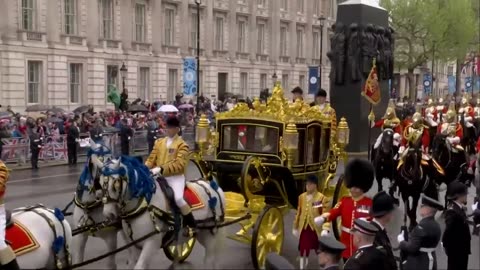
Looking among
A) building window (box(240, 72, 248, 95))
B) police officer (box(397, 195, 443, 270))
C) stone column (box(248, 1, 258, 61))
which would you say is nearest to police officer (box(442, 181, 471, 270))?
police officer (box(397, 195, 443, 270))

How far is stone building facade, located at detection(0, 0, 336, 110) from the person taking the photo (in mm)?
36766

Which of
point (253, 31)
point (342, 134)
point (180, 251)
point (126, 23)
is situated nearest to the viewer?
point (180, 251)

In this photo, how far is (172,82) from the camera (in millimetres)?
48031

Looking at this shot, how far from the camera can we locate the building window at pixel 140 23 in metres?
44.6

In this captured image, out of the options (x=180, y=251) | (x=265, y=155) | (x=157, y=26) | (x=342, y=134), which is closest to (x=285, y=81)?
(x=157, y=26)

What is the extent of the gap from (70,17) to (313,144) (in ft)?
100

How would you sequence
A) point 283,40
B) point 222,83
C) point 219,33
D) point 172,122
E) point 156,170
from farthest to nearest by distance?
1. point 283,40
2. point 222,83
3. point 219,33
4. point 172,122
5. point 156,170

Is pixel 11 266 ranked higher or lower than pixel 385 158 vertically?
lower

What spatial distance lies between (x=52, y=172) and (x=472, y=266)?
49.8 ft

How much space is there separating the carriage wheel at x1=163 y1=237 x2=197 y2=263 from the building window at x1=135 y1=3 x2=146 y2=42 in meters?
35.4

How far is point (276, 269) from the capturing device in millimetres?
3381

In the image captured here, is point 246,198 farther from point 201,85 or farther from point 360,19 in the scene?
point 201,85

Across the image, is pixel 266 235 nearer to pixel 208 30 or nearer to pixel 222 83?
pixel 208 30

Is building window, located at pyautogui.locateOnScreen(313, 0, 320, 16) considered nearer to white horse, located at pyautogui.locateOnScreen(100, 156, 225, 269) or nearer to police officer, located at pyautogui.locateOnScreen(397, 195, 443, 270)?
white horse, located at pyautogui.locateOnScreen(100, 156, 225, 269)
